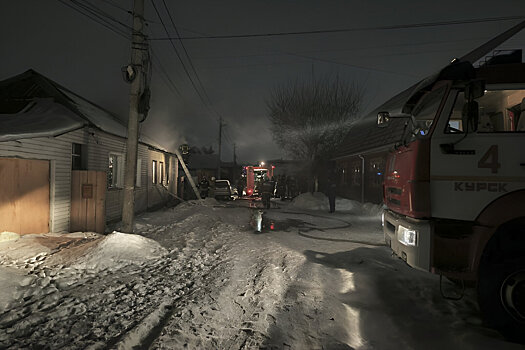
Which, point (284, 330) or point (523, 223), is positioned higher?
point (523, 223)

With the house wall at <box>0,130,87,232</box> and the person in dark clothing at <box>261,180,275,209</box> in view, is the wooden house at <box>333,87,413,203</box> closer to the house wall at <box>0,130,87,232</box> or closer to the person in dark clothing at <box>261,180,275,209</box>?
the person in dark clothing at <box>261,180,275,209</box>

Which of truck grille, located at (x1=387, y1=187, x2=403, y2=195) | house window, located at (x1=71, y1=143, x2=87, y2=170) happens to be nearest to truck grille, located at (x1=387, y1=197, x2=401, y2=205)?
truck grille, located at (x1=387, y1=187, x2=403, y2=195)

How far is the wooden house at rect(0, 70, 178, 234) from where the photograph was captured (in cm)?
691

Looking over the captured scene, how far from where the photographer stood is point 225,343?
3062 mm

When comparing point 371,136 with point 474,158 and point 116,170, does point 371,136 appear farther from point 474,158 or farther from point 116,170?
point 474,158

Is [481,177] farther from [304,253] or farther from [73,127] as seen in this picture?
[73,127]

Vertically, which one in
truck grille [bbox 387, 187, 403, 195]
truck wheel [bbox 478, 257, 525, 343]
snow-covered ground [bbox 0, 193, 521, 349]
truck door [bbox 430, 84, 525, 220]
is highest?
truck door [bbox 430, 84, 525, 220]

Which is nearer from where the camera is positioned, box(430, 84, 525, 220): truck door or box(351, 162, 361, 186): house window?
box(430, 84, 525, 220): truck door

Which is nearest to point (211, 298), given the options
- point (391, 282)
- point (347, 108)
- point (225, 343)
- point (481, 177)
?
point (225, 343)

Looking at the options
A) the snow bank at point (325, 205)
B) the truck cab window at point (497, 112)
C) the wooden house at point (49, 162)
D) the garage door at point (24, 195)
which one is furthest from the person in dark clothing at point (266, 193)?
the truck cab window at point (497, 112)

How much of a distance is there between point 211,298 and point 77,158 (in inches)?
316

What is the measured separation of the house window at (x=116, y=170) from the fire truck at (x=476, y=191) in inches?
461

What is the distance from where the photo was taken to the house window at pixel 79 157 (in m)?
9.51

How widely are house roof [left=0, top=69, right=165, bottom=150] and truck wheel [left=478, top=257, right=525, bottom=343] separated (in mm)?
8459
